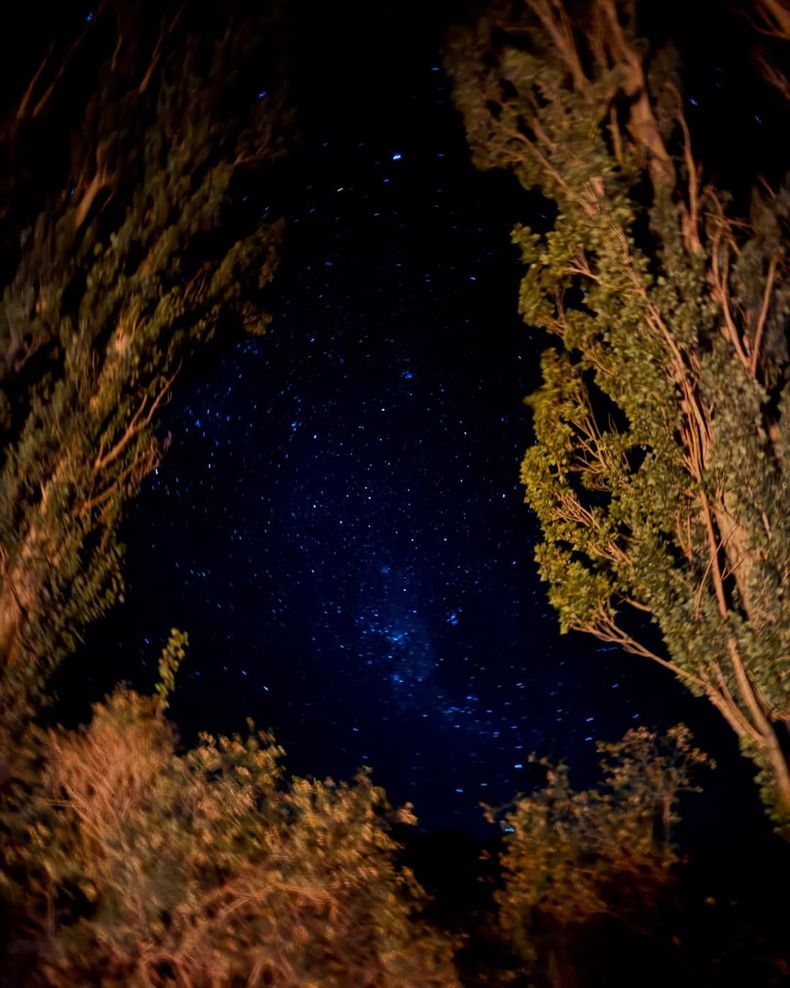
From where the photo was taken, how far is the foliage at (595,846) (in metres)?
5.67

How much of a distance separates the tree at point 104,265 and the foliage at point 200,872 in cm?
121

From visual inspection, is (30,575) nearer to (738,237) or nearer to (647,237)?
(647,237)

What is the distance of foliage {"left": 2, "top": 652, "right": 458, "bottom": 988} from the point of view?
4.85m

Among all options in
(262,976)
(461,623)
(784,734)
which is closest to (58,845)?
(262,976)

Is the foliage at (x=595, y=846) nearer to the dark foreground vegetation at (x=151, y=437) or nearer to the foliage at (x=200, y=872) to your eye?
the dark foreground vegetation at (x=151, y=437)

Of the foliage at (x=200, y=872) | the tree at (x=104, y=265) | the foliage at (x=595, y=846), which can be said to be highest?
the tree at (x=104, y=265)

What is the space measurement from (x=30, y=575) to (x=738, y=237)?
7.56 metres

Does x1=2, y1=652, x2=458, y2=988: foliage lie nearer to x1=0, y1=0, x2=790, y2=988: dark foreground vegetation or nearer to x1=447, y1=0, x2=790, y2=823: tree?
x1=0, y1=0, x2=790, y2=988: dark foreground vegetation

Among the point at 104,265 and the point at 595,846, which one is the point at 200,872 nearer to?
the point at 595,846

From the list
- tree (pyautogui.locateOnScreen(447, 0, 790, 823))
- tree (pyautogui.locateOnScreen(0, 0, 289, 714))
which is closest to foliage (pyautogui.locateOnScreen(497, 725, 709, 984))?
tree (pyautogui.locateOnScreen(447, 0, 790, 823))

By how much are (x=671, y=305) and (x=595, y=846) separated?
5837 mm

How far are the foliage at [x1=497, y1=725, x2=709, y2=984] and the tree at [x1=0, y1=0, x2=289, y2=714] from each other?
17.8ft

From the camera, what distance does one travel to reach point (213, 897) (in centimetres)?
505

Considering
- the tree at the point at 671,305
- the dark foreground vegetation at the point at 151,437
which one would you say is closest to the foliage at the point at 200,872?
the dark foreground vegetation at the point at 151,437
